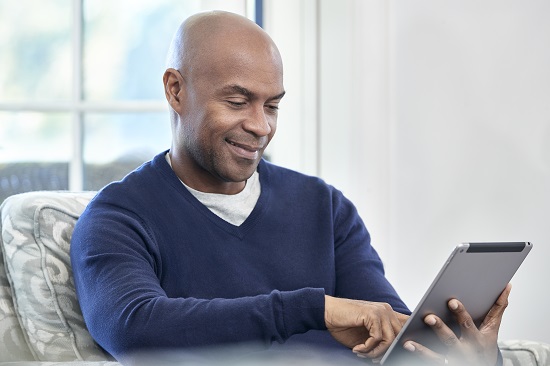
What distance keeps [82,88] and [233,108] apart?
2.83 feet

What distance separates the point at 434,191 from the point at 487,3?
0.54 m

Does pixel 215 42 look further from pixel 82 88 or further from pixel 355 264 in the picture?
pixel 82 88

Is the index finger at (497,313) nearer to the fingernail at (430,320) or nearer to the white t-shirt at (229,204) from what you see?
the fingernail at (430,320)

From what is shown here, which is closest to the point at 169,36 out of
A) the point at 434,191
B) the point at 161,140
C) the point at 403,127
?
the point at 161,140

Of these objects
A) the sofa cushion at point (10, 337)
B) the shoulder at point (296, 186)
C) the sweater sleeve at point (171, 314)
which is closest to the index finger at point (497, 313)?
the sweater sleeve at point (171, 314)

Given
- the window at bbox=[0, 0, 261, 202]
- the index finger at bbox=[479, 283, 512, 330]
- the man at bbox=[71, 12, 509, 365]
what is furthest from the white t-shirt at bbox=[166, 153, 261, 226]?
the window at bbox=[0, 0, 261, 202]

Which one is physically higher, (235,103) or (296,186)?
(235,103)

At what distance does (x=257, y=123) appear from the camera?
1.70 meters

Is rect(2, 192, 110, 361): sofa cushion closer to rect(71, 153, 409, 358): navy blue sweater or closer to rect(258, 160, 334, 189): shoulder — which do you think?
rect(71, 153, 409, 358): navy blue sweater

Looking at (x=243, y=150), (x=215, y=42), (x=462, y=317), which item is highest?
(x=215, y=42)

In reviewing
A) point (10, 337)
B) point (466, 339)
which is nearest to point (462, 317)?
point (466, 339)

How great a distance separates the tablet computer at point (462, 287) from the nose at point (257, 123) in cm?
51

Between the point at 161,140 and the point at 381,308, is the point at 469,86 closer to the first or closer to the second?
the point at 161,140

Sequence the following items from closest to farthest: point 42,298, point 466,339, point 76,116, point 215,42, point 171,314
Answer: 1. point 171,314
2. point 466,339
3. point 42,298
4. point 215,42
5. point 76,116
